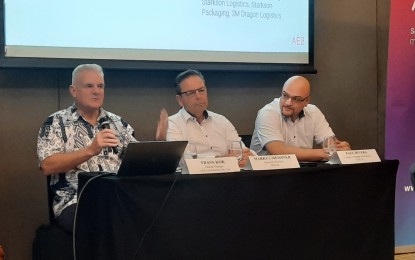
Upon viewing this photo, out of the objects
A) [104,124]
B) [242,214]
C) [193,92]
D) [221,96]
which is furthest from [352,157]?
[221,96]

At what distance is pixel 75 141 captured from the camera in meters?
2.80

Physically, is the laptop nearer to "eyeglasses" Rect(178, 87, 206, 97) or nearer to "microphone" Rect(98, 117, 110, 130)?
"microphone" Rect(98, 117, 110, 130)

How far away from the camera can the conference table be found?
2.03 metres

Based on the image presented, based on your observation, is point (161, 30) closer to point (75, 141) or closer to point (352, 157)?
point (75, 141)

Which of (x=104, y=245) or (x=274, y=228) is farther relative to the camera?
(x=274, y=228)

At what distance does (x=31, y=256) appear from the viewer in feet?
11.2

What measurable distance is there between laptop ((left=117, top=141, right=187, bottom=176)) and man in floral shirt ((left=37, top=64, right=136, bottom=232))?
51 centimetres

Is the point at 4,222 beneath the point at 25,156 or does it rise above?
beneath

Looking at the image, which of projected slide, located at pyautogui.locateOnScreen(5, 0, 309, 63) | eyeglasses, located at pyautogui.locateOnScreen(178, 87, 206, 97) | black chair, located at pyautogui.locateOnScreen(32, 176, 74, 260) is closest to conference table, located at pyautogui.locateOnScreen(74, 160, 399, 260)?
black chair, located at pyautogui.locateOnScreen(32, 176, 74, 260)

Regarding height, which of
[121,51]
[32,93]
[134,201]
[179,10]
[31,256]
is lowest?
[31,256]

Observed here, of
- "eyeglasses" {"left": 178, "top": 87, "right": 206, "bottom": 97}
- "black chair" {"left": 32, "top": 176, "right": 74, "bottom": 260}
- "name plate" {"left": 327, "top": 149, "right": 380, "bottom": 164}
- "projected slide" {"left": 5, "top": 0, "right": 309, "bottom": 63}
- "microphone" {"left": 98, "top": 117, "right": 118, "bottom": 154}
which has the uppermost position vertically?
"projected slide" {"left": 5, "top": 0, "right": 309, "bottom": 63}

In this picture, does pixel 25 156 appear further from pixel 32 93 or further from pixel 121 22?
pixel 121 22

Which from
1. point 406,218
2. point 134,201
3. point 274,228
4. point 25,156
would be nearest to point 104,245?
point 134,201

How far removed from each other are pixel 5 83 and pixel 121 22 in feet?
2.39
